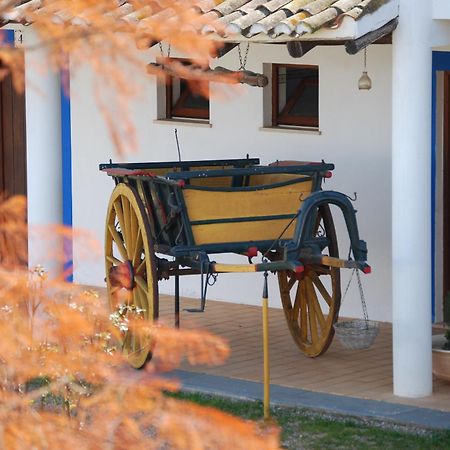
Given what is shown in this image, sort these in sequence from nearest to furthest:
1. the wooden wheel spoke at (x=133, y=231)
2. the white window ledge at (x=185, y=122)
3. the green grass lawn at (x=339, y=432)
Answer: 1. the green grass lawn at (x=339, y=432)
2. the wooden wheel spoke at (x=133, y=231)
3. the white window ledge at (x=185, y=122)

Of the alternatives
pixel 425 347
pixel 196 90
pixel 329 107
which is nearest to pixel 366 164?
pixel 329 107

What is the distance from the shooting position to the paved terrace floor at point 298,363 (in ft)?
25.9

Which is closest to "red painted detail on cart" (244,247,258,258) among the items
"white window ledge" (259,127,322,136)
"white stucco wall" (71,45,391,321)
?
"white stucco wall" (71,45,391,321)

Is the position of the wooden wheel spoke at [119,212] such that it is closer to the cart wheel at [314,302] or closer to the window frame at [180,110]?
the cart wheel at [314,302]

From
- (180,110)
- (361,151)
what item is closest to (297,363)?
(361,151)

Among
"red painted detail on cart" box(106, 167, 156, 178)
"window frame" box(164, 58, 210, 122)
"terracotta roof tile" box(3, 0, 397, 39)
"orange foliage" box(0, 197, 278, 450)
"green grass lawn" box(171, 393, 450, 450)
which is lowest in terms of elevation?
"green grass lawn" box(171, 393, 450, 450)

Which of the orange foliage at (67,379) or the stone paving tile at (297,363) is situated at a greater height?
the orange foliage at (67,379)

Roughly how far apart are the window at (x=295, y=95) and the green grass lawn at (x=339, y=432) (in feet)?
11.9

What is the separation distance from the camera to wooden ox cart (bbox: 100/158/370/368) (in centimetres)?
770

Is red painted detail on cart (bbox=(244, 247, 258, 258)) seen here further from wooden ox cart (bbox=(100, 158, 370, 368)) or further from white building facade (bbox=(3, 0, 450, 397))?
white building facade (bbox=(3, 0, 450, 397))

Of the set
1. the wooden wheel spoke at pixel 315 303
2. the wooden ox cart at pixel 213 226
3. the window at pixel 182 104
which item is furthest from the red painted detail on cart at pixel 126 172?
the window at pixel 182 104

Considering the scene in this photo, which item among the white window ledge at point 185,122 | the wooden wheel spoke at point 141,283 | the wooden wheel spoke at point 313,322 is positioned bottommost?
the wooden wheel spoke at point 313,322

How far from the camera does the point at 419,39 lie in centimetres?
737

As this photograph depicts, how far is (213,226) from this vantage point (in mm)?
7891
